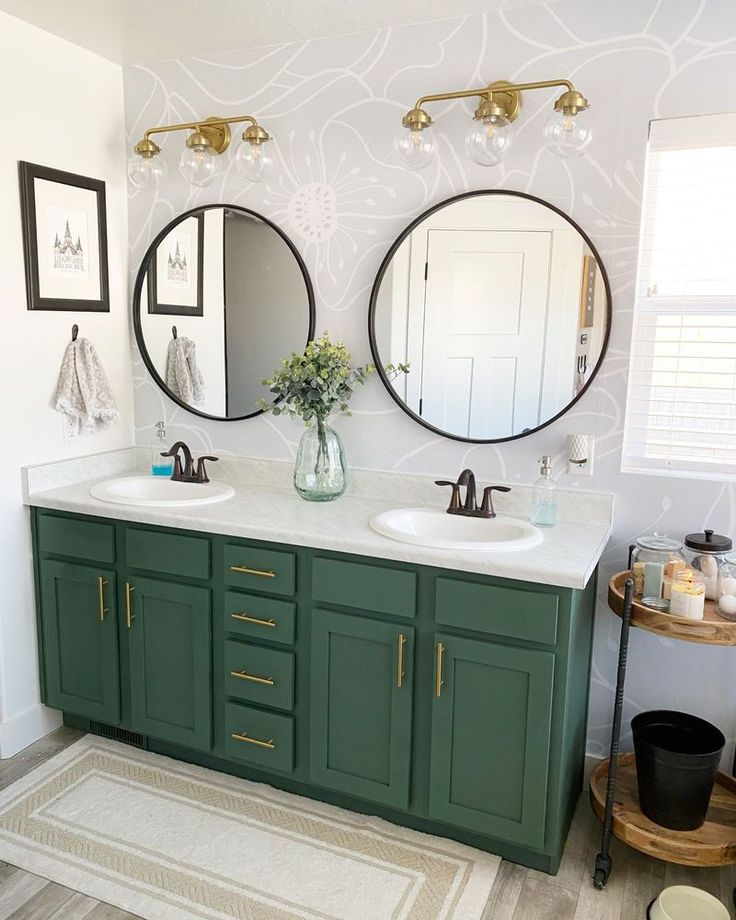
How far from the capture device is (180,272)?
9.61 ft

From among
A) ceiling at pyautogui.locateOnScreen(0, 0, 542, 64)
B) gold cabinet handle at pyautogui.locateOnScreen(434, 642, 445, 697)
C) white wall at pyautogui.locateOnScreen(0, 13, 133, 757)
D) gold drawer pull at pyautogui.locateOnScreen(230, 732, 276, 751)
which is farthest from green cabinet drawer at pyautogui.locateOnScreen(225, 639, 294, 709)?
ceiling at pyautogui.locateOnScreen(0, 0, 542, 64)

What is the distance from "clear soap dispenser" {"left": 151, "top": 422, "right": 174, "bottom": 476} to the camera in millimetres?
2973

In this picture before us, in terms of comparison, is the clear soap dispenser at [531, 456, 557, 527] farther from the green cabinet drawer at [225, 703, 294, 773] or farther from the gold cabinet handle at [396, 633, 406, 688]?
the green cabinet drawer at [225, 703, 294, 773]

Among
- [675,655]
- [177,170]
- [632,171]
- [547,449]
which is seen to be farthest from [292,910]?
[177,170]

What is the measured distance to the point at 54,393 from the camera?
109 inches

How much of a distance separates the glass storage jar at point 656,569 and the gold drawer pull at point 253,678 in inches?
43.8

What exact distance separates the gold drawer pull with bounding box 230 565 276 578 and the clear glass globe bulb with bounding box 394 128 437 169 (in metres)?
1.30

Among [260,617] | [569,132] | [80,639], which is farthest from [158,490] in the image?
[569,132]

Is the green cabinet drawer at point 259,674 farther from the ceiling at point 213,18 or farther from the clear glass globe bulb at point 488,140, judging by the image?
the ceiling at point 213,18

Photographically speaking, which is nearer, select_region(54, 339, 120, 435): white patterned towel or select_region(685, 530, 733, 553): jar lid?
select_region(685, 530, 733, 553): jar lid

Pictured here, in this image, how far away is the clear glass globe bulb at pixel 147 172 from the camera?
273 cm

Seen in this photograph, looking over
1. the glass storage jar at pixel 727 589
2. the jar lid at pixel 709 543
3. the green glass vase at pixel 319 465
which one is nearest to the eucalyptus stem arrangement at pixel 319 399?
the green glass vase at pixel 319 465

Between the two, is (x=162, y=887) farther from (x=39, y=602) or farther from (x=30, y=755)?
(x=39, y=602)

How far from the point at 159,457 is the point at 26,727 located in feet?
3.53
